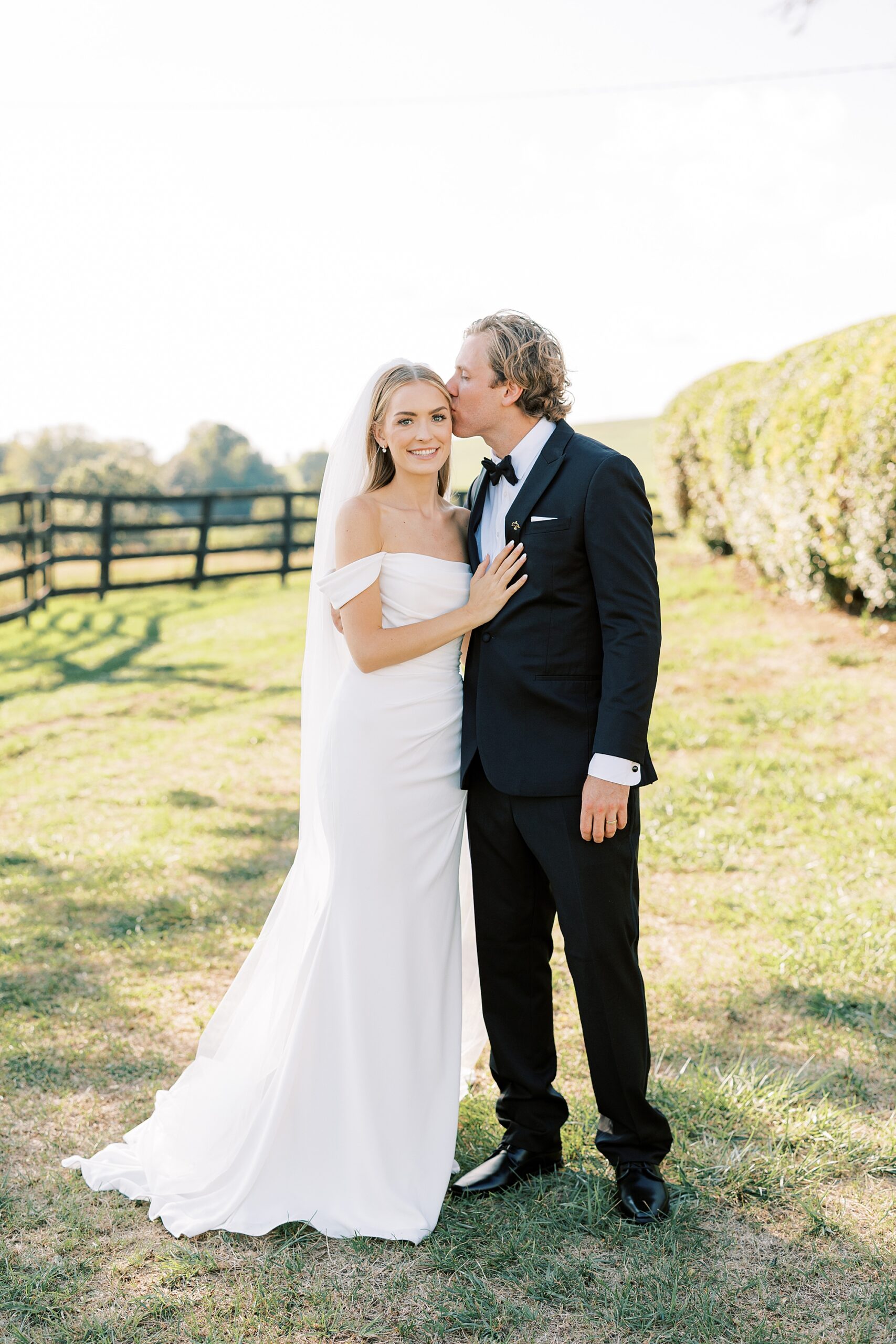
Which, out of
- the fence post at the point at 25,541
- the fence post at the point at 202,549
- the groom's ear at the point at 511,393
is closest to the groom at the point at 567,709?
the groom's ear at the point at 511,393

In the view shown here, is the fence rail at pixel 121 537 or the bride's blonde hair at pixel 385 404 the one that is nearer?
the bride's blonde hair at pixel 385 404

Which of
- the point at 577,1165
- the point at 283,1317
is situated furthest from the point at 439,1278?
the point at 577,1165

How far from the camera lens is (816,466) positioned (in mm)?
8852

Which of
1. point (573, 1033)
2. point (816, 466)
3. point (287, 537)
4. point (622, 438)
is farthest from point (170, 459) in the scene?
point (573, 1033)

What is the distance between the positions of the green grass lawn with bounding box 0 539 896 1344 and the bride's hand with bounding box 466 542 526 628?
1.60 meters

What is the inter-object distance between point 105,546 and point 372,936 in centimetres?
1368

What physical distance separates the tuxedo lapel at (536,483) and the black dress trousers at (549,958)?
0.65m

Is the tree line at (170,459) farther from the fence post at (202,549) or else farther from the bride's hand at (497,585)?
the bride's hand at (497,585)

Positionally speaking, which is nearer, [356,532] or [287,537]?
[356,532]

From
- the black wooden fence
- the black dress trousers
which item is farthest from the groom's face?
the black wooden fence

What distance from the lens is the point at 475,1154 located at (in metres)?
3.25

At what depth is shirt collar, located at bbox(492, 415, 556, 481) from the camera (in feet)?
9.70

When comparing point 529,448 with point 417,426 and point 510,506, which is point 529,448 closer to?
point 510,506

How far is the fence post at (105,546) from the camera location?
15492mm
